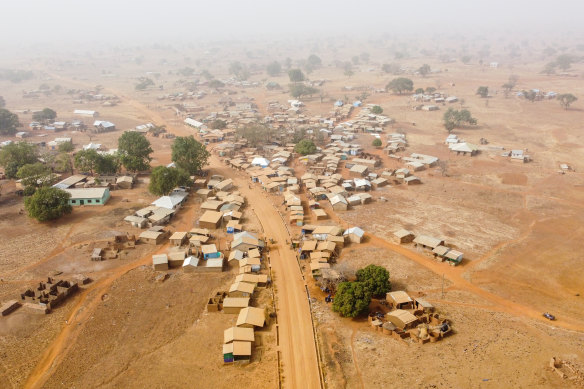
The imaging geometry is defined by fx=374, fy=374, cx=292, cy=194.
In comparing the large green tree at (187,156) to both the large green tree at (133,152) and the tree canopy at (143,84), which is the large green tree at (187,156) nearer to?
the large green tree at (133,152)

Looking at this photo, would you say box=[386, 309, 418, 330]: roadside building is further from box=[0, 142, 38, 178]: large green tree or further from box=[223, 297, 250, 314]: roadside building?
box=[0, 142, 38, 178]: large green tree

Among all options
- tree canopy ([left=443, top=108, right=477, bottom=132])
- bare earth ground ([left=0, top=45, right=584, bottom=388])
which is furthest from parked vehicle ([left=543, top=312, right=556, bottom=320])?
tree canopy ([left=443, top=108, right=477, bottom=132])

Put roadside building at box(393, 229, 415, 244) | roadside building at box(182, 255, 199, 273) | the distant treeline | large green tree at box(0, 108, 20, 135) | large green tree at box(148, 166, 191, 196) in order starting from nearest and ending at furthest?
roadside building at box(182, 255, 199, 273) → roadside building at box(393, 229, 415, 244) → large green tree at box(148, 166, 191, 196) → large green tree at box(0, 108, 20, 135) → the distant treeline

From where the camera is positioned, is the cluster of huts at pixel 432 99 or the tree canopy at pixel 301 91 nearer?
Answer: the cluster of huts at pixel 432 99

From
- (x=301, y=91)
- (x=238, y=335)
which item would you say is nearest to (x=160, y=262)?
(x=238, y=335)

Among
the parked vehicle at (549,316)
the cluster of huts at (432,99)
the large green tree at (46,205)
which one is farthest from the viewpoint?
the cluster of huts at (432,99)

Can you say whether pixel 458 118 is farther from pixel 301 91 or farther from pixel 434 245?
pixel 434 245

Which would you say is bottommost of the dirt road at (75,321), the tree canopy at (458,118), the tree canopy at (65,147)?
the dirt road at (75,321)

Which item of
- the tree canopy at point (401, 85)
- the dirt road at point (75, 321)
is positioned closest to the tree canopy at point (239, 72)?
the tree canopy at point (401, 85)
